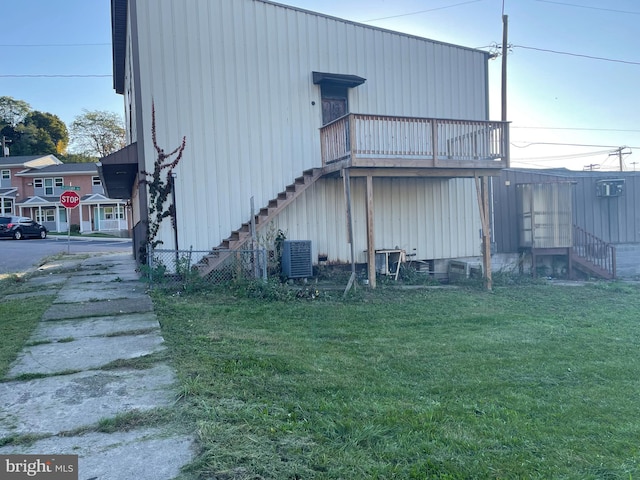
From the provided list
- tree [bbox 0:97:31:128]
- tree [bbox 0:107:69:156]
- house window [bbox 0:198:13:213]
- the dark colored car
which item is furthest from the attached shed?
tree [bbox 0:97:31:128]

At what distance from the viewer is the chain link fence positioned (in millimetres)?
10133

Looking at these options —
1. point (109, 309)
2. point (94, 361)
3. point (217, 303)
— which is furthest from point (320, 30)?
point (94, 361)

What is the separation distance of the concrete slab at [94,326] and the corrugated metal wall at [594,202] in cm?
1134

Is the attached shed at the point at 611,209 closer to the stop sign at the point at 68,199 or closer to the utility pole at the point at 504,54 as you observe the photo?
the utility pole at the point at 504,54

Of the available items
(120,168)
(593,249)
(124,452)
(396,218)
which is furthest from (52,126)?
(124,452)

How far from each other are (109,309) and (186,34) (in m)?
6.50

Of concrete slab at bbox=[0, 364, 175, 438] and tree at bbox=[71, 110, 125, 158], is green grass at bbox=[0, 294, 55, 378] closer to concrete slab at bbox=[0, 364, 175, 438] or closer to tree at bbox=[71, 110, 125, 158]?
concrete slab at bbox=[0, 364, 175, 438]

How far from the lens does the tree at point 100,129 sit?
57.8 meters

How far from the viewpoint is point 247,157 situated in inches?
463

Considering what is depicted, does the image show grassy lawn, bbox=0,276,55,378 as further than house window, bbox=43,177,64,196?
No

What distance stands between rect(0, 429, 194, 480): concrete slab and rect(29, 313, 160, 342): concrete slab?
3201mm

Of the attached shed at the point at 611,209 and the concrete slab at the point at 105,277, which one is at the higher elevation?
the attached shed at the point at 611,209

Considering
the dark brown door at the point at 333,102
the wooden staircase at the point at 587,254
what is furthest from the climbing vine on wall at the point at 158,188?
the wooden staircase at the point at 587,254

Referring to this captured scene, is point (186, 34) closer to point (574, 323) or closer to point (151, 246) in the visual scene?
point (151, 246)
